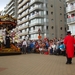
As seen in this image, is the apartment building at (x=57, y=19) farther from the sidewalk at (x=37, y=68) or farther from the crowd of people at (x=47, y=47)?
the sidewalk at (x=37, y=68)

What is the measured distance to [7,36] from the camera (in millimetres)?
24297

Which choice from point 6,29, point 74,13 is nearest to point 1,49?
point 6,29

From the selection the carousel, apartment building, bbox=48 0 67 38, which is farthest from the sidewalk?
apartment building, bbox=48 0 67 38

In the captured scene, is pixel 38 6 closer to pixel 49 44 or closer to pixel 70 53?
pixel 49 44

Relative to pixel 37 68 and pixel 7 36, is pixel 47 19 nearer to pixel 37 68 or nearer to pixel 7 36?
pixel 7 36

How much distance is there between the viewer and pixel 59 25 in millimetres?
64375

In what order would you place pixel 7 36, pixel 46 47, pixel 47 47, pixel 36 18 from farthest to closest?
pixel 36 18 → pixel 46 47 → pixel 47 47 → pixel 7 36

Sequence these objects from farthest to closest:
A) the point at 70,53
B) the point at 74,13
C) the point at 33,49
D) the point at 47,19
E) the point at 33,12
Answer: the point at 33,12, the point at 47,19, the point at 74,13, the point at 33,49, the point at 70,53

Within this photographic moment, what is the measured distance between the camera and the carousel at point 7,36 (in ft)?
76.6

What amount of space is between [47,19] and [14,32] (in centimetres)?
3809

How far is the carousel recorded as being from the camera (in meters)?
23.3

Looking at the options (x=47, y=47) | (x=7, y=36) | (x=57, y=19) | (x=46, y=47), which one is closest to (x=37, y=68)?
(x=47, y=47)

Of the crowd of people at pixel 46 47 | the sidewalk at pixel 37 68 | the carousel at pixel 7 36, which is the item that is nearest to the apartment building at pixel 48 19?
the crowd of people at pixel 46 47

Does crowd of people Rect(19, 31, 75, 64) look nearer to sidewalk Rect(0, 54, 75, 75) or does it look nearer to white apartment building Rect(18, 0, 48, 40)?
sidewalk Rect(0, 54, 75, 75)
